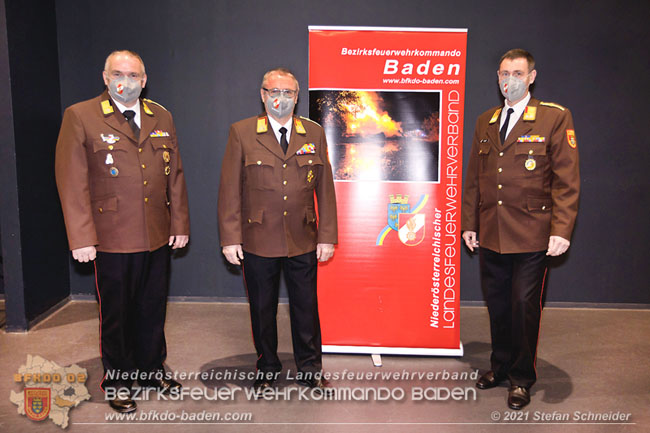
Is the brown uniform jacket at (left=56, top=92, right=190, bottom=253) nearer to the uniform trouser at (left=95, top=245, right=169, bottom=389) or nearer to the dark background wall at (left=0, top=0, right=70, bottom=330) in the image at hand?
the uniform trouser at (left=95, top=245, right=169, bottom=389)

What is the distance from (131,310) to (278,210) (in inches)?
37.7

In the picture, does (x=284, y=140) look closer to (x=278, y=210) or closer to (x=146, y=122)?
(x=278, y=210)

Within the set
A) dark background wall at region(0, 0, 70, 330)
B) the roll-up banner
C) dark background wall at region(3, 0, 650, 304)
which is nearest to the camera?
the roll-up banner

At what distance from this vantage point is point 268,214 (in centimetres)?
275

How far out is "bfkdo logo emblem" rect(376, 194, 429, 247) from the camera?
11.0 feet

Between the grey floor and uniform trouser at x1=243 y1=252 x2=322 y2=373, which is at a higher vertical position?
uniform trouser at x1=243 y1=252 x2=322 y2=373

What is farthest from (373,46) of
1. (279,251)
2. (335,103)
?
(279,251)

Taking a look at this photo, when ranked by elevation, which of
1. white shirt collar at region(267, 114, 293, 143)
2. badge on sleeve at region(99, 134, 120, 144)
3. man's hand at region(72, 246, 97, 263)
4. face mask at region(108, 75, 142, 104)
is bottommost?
man's hand at region(72, 246, 97, 263)

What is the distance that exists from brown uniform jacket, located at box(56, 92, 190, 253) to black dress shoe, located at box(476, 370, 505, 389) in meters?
2.00

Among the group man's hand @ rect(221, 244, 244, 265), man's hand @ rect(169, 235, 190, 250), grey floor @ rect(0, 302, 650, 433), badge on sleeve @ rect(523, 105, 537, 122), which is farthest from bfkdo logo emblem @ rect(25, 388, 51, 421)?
badge on sleeve @ rect(523, 105, 537, 122)

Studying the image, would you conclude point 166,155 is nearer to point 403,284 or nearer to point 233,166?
point 233,166

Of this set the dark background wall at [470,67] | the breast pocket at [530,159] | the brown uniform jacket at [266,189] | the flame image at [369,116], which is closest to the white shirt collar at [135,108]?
the brown uniform jacket at [266,189]

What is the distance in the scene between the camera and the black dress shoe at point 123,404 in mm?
2648

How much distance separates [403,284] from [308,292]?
828 millimetres
